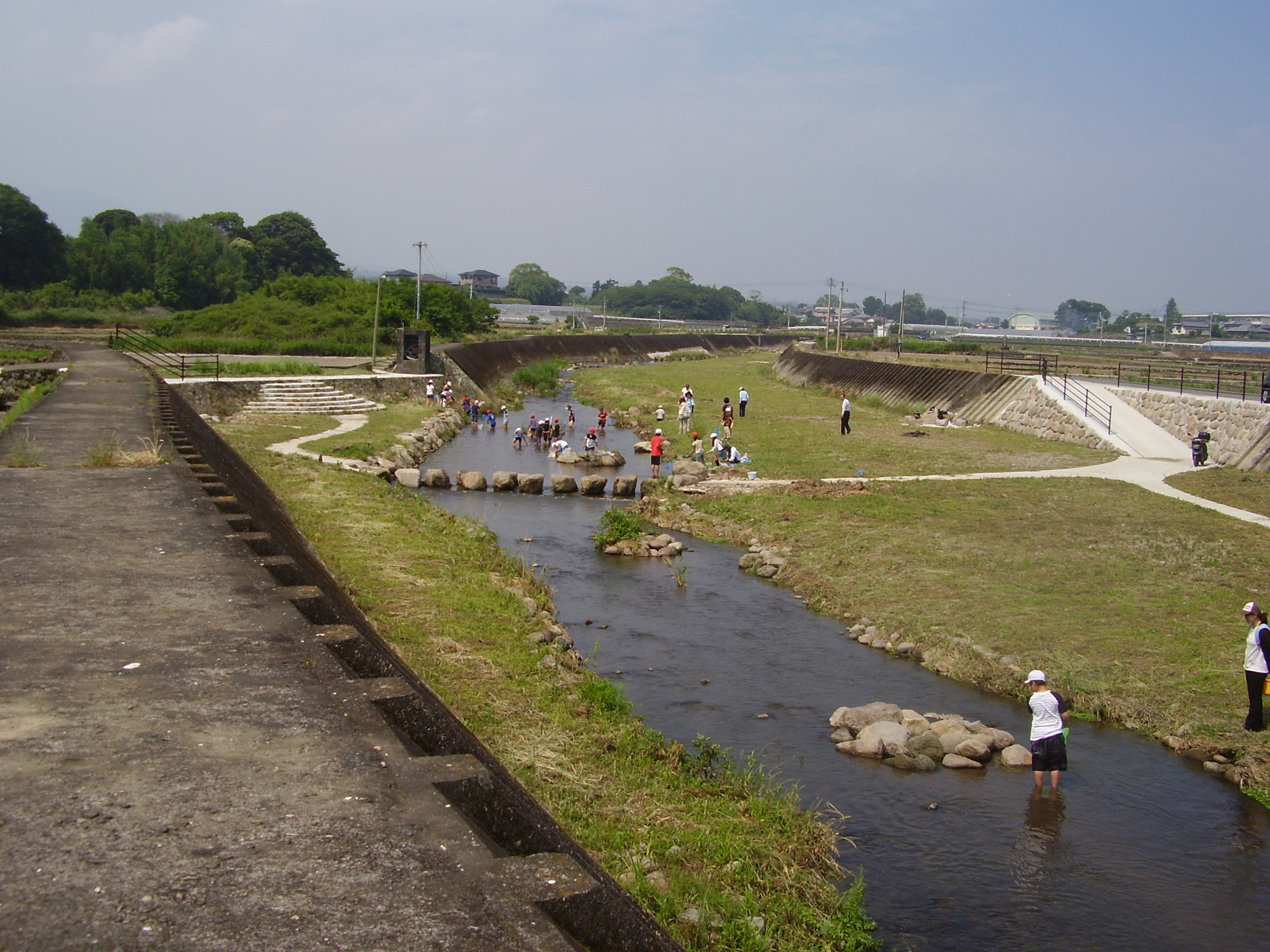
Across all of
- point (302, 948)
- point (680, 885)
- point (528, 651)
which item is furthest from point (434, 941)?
point (528, 651)

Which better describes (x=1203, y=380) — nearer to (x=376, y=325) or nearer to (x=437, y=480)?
(x=437, y=480)

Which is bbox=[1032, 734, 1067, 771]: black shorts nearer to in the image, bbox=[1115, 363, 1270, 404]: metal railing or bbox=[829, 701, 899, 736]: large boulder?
bbox=[829, 701, 899, 736]: large boulder

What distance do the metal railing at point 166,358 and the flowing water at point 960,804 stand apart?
27410mm

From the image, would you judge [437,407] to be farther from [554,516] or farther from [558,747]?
[558,747]

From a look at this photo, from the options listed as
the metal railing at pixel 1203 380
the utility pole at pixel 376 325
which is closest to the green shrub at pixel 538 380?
the utility pole at pixel 376 325

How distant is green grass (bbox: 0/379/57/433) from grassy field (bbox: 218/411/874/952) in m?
9.90

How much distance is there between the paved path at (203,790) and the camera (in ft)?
16.6

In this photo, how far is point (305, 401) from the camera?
40594mm

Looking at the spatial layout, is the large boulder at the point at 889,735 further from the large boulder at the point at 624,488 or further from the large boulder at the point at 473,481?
the large boulder at the point at 473,481

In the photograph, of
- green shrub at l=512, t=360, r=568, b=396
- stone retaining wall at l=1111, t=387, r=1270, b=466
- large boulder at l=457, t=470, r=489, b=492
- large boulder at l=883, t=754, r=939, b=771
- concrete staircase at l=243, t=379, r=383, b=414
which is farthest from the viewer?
green shrub at l=512, t=360, r=568, b=396

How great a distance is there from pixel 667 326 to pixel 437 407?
111 meters

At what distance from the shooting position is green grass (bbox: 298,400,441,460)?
100 ft

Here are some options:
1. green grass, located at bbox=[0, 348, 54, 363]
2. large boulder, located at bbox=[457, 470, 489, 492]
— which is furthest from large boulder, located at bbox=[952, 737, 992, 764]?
green grass, located at bbox=[0, 348, 54, 363]

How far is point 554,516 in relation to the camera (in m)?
26.3
